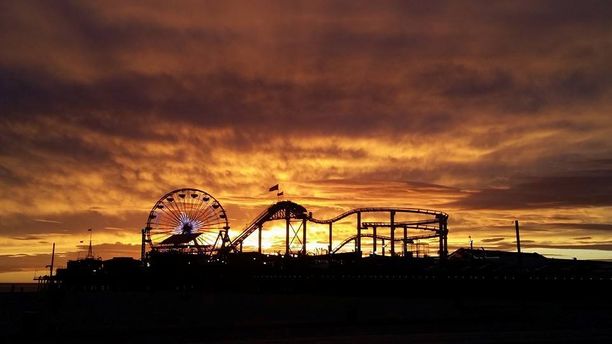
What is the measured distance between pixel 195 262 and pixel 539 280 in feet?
202

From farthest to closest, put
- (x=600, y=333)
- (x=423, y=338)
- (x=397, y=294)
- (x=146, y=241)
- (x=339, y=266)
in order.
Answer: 1. (x=146, y=241)
2. (x=339, y=266)
3. (x=397, y=294)
4. (x=600, y=333)
5. (x=423, y=338)

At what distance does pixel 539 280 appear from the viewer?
62.2m

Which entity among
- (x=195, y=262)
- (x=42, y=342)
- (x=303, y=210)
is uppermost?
(x=303, y=210)

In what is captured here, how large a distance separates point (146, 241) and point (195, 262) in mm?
9534

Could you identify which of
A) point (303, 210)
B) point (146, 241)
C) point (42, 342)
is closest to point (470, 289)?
point (303, 210)

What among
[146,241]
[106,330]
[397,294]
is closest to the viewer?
[106,330]

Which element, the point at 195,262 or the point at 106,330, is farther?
the point at 195,262

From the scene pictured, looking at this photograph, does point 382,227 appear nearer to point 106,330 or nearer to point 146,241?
point 146,241

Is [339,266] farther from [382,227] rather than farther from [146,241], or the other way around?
[146,241]

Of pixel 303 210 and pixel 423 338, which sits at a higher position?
pixel 303 210

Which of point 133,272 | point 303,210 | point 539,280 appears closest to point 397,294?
point 539,280

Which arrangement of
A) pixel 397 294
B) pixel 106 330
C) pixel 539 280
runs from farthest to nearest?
pixel 397 294
pixel 539 280
pixel 106 330

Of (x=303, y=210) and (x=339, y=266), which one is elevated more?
(x=303, y=210)

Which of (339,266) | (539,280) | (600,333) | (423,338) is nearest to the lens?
(423,338)
